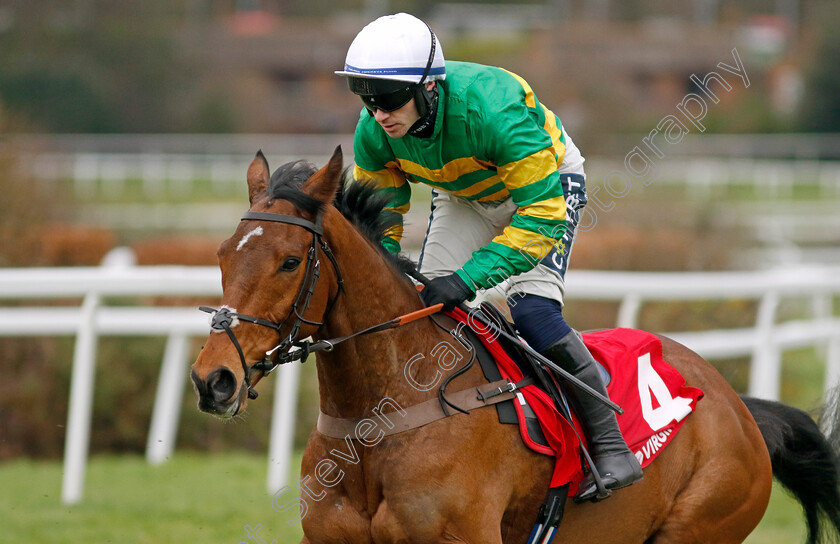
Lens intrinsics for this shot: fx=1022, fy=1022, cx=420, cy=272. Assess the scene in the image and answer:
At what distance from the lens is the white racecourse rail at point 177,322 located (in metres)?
5.55

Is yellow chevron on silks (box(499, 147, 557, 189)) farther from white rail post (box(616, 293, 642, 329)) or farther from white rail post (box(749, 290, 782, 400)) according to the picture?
white rail post (box(749, 290, 782, 400))

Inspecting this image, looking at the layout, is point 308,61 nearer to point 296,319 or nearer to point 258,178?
point 258,178

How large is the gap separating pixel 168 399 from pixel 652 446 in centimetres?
362

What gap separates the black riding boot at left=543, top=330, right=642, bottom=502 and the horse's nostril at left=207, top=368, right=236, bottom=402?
122 centimetres

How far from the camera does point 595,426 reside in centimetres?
359

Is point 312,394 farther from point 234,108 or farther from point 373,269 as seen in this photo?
point 234,108

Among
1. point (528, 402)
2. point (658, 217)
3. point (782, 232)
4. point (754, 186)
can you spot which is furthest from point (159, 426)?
point (754, 186)

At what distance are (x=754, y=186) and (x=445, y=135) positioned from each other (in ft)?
67.4

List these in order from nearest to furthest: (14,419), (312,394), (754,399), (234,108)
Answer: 1. (754,399)
2. (14,419)
3. (312,394)
4. (234,108)

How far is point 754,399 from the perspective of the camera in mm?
4500

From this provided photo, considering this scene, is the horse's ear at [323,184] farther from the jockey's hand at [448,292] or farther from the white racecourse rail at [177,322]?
the white racecourse rail at [177,322]

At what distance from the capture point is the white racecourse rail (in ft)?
18.2

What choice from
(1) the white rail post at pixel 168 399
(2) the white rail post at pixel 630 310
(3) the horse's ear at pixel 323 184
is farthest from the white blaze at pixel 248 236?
(2) the white rail post at pixel 630 310

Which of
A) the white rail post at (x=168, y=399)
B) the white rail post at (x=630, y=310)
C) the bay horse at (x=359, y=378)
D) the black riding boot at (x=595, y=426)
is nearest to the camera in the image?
the bay horse at (x=359, y=378)
